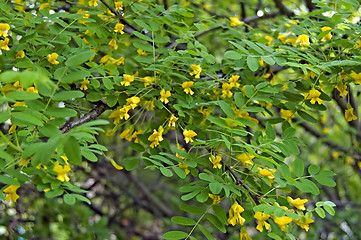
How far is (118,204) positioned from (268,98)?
226 centimetres

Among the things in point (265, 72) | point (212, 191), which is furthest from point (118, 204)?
point (212, 191)

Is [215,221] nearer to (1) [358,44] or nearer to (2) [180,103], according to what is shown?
(2) [180,103]

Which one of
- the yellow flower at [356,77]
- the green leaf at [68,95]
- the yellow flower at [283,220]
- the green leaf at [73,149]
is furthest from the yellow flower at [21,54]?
the yellow flower at [356,77]

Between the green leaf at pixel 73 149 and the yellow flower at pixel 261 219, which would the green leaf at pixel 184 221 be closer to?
the yellow flower at pixel 261 219

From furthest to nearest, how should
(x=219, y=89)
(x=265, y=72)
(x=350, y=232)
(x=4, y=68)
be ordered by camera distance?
(x=350, y=232)
(x=265, y=72)
(x=219, y=89)
(x=4, y=68)

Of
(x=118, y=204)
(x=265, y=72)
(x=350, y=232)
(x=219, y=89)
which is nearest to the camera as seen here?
(x=219, y=89)

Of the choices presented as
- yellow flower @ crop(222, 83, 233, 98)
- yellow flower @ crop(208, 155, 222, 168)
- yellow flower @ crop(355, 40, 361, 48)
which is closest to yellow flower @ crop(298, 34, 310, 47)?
yellow flower @ crop(355, 40, 361, 48)

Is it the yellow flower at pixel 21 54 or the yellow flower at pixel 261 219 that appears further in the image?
the yellow flower at pixel 21 54

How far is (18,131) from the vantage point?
1024 mm

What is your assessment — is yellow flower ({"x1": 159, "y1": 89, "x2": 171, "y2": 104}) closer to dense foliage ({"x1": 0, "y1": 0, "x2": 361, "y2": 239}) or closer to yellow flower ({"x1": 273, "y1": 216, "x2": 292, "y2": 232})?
dense foliage ({"x1": 0, "y1": 0, "x2": 361, "y2": 239})

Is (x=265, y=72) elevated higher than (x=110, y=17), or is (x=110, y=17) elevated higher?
(x=110, y=17)

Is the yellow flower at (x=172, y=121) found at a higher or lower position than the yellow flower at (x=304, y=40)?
lower

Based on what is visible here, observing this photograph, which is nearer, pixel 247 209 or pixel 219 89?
pixel 247 209

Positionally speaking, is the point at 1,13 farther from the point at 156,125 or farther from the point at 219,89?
the point at 219,89
